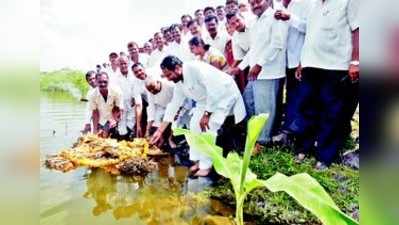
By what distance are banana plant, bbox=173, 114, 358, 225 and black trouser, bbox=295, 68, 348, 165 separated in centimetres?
12

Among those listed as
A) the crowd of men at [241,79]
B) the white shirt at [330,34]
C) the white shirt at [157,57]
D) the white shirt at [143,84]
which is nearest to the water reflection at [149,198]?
the crowd of men at [241,79]

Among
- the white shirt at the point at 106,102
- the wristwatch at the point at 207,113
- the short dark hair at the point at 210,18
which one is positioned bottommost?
the wristwatch at the point at 207,113

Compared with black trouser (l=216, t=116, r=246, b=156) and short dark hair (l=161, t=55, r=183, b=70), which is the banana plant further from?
short dark hair (l=161, t=55, r=183, b=70)

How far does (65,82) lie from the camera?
2.43 m

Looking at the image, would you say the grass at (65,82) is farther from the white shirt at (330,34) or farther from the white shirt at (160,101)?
the white shirt at (330,34)

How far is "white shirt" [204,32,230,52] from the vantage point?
89.0 inches

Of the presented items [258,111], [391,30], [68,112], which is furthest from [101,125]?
[391,30]

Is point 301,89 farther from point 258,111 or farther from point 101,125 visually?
point 101,125

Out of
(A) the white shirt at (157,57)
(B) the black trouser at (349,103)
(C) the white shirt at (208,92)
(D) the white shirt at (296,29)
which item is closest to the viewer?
(B) the black trouser at (349,103)

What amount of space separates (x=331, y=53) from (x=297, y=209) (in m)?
0.59

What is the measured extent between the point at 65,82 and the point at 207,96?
2.02 feet

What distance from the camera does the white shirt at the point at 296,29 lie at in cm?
214

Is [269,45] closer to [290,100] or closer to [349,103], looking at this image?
[290,100]

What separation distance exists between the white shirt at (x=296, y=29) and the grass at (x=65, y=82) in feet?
2.87
